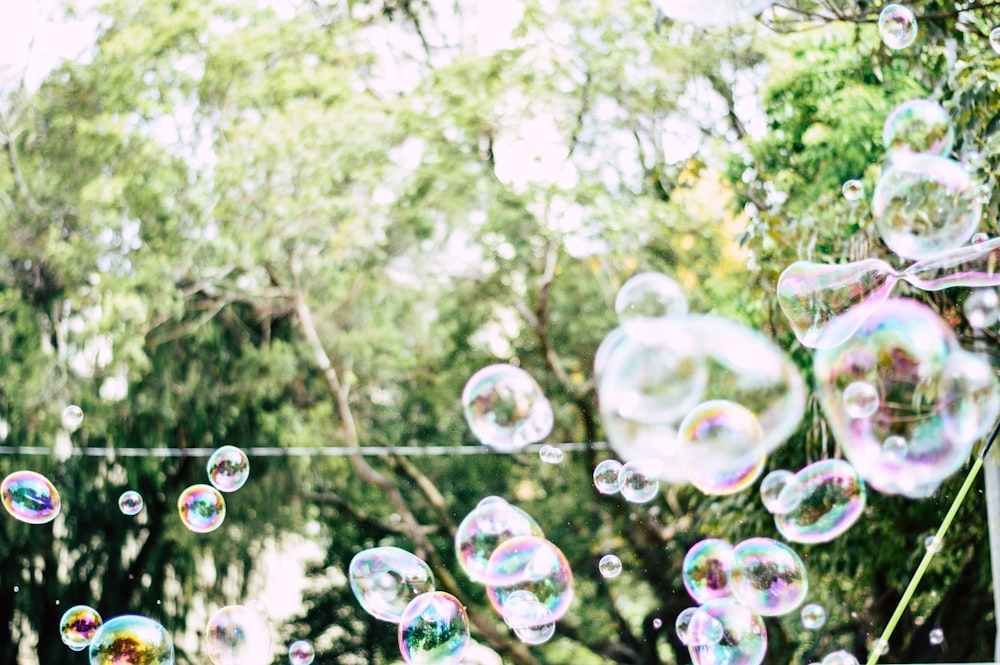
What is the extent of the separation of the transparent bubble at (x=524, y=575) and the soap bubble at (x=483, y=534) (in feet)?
0.23

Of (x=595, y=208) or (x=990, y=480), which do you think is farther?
(x=595, y=208)

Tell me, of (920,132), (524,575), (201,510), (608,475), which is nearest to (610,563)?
(608,475)

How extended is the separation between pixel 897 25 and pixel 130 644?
2.31 metres

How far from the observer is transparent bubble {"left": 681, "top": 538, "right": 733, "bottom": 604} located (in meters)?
2.68

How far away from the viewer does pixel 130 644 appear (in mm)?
2498

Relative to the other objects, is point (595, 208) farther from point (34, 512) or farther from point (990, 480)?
point (34, 512)

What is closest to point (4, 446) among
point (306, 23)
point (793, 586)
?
point (306, 23)

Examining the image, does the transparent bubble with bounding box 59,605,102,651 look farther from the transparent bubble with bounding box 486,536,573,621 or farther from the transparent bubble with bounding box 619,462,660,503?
the transparent bubble with bounding box 619,462,660,503

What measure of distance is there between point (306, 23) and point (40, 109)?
A: 4.30ft

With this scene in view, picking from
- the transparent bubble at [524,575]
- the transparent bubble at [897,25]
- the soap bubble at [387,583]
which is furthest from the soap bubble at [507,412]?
the transparent bubble at [897,25]

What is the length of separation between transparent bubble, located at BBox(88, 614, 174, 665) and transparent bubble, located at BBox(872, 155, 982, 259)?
6.28ft

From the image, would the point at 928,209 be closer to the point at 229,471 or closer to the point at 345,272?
the point at 229,471

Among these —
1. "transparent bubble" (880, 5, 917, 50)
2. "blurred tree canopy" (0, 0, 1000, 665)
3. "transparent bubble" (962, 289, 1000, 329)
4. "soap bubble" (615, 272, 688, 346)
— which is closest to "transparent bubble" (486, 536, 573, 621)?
"soap bubble" (615, 272, 688, 346)

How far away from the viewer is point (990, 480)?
3150 mm
